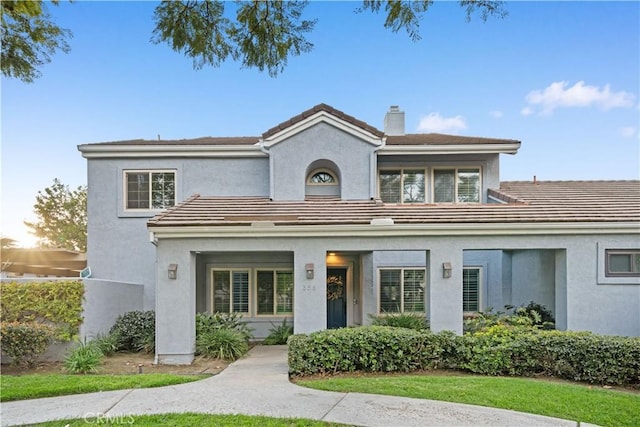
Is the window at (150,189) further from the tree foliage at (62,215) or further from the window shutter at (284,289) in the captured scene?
the tree foliage at (62,215)

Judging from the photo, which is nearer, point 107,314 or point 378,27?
point 378,27

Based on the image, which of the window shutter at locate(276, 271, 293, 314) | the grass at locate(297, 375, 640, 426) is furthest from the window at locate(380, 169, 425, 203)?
the grass at locate(297, 375, 640, 426)

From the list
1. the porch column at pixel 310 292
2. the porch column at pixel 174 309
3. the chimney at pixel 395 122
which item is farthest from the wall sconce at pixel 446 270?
the chimney at pixel 395 122

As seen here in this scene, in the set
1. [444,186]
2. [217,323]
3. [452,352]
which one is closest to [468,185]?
[444,186]

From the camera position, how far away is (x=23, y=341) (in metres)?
9.94

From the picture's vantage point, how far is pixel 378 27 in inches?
260

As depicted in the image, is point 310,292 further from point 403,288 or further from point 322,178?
point 322,178

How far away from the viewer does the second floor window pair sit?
51.0ft

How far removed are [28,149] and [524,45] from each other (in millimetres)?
16181

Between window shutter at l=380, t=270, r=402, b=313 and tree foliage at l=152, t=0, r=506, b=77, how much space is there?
33.3 ft

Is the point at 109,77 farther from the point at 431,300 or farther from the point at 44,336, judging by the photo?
the point at 431,300

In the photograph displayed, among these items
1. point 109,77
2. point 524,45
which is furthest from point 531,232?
point 109,77

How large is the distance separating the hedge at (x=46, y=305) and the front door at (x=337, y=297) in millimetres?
8027

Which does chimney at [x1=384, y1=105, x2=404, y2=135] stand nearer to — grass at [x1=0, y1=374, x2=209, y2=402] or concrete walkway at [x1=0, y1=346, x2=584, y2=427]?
concrete walkway at [x1=0, y1=346, x2=584, y2=427]
